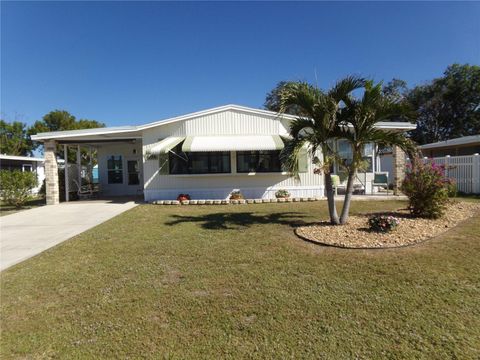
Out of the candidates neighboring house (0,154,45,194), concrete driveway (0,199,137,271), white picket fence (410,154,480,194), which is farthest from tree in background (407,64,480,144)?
neighboring house (0,154,45,194)

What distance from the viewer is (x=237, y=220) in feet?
33.4

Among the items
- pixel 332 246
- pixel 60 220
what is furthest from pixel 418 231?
pixel 60 220

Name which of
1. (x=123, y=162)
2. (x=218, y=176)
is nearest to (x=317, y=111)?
(x=218, y=176)

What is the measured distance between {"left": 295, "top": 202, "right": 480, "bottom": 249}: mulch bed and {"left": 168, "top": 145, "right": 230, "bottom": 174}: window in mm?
8227

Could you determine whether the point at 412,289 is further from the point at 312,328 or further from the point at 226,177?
the point at 226,177

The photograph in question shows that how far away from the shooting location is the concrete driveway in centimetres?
725

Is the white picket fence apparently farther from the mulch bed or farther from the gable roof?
the mulch bed

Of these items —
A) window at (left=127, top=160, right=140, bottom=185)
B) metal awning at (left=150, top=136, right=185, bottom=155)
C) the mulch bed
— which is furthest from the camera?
window at (left=127, top=160, right=140, bottom=185)

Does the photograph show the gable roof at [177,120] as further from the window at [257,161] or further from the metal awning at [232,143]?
the window at [257,161]

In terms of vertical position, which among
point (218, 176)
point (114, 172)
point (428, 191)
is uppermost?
point (114, 172)

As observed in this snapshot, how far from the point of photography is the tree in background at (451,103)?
Result: 35750 mm

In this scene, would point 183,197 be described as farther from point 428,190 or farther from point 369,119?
point 428,190

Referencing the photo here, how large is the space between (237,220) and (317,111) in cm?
468

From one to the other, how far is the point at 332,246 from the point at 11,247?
8.56 metres
